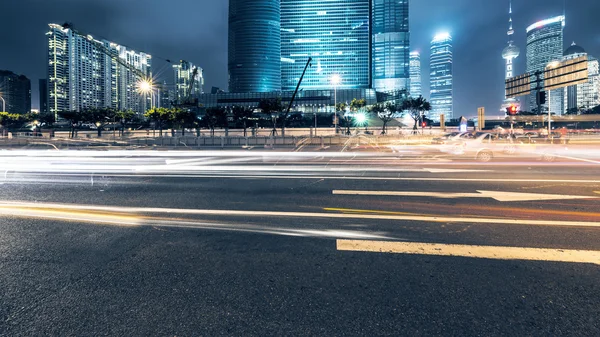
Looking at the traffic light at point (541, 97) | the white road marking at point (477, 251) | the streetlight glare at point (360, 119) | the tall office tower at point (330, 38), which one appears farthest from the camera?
the tall office tower at point (330, 38)

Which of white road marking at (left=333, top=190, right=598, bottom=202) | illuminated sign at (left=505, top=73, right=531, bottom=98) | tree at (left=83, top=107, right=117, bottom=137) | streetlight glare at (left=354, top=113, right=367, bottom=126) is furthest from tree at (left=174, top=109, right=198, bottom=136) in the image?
white road marking at (left=333, top=190, right=598, bottom=202)

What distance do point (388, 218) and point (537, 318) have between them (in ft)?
10.1

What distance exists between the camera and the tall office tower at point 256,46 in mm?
181625

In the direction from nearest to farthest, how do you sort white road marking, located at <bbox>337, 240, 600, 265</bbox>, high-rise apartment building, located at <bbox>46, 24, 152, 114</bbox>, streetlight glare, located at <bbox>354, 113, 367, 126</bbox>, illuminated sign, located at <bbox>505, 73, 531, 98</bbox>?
white road marking, located at <bbox>337, 240, 600, 265</bbox> < illuminated sign, located at <bbox>505, 73, 531, 98</bbox> < streetlight glare, located at <bbox>354, 113, 367, 126</bbox> < high-rise apartment building, located at <bbox>46, 24, 152, 114</bbox>

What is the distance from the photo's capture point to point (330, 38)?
568ft

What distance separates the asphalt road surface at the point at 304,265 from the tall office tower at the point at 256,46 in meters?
184

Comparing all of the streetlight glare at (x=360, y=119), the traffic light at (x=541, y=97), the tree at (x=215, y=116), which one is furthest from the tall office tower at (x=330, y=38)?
the traffic light at (x=541, y=97)

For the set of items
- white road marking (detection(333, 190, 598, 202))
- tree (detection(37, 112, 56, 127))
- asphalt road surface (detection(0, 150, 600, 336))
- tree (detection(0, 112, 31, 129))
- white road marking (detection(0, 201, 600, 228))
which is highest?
tree (detection(37, 112, 56, 127))

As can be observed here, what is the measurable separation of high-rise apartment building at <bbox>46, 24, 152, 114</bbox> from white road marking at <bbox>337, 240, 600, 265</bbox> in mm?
145750

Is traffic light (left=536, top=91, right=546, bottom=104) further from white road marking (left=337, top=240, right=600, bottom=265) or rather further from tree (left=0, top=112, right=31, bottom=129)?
tree (left=0, top=112, right=31, bottom=129)

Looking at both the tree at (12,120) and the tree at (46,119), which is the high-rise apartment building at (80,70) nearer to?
the tree at (46,119)

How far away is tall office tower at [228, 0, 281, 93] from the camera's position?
182 meters

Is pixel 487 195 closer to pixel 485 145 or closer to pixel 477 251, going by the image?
pixel 477 251

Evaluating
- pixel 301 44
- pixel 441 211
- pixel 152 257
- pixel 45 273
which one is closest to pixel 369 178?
pixel 441 211
